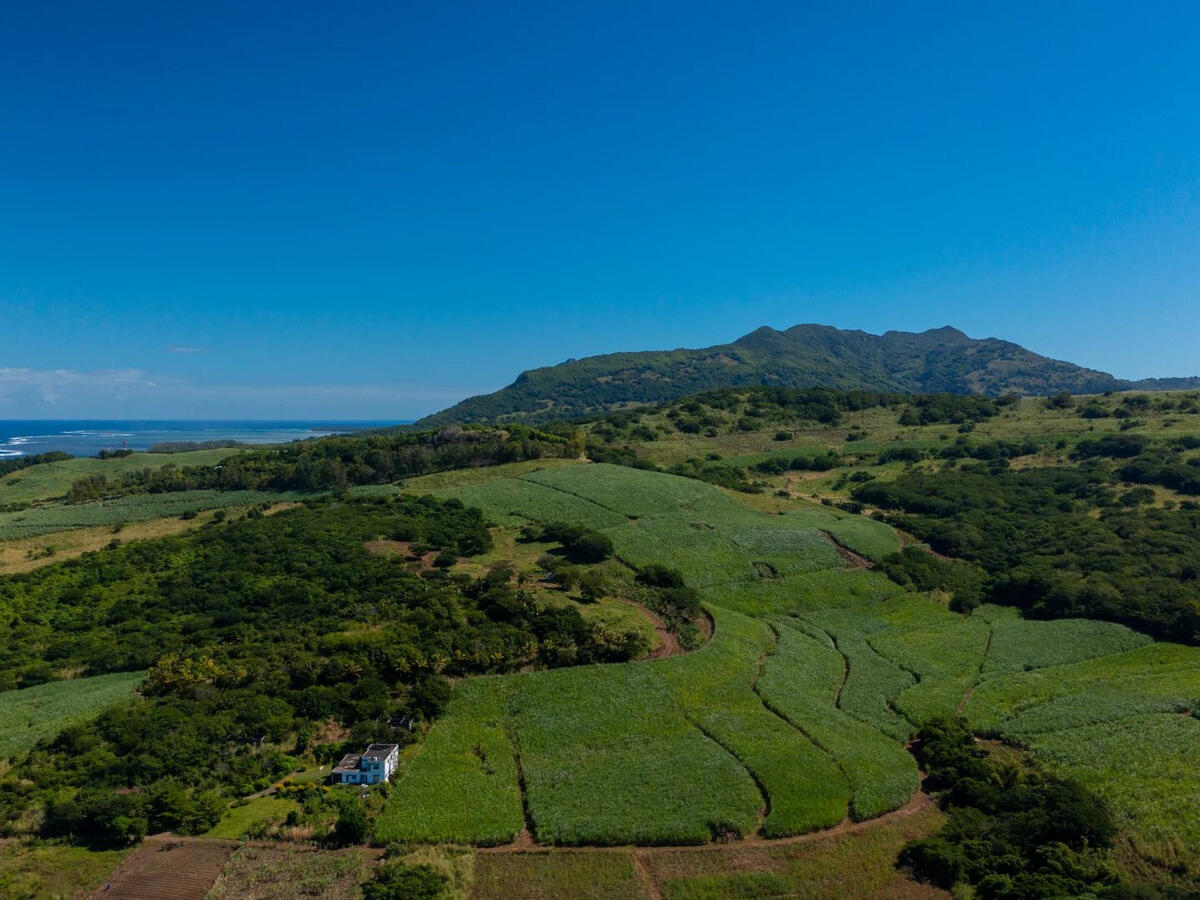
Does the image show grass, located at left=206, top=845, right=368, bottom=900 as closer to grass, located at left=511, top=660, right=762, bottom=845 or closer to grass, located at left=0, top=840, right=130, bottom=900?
grass, located at left=0, top=840, right=130, bottom=900

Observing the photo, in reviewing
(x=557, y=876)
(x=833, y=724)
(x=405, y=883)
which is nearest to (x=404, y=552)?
(x=405, y=883)

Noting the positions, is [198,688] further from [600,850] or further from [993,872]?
[993,872]

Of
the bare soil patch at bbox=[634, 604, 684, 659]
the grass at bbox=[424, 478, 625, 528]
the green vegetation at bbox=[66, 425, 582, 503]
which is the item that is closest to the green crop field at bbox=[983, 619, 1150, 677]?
the bare soil patch at bbox=[634, 604, 684, 659]

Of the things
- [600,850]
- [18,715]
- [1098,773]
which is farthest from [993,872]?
[18,715]

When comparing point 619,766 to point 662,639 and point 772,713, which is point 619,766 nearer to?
point 772,713

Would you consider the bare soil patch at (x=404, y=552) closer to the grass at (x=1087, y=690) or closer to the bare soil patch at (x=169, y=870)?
the bare soil patch at (x=169, y=870)
